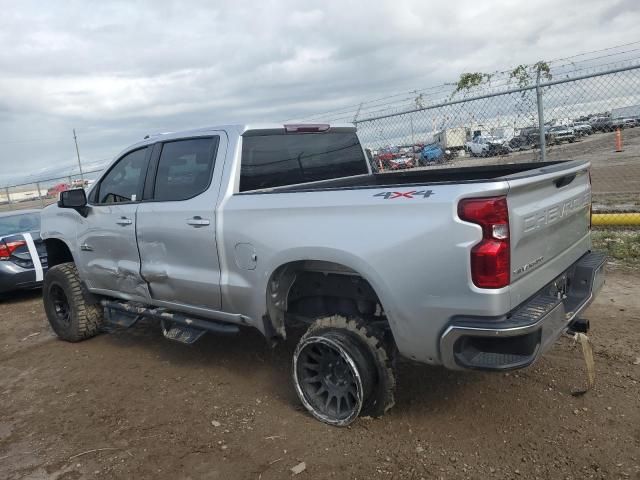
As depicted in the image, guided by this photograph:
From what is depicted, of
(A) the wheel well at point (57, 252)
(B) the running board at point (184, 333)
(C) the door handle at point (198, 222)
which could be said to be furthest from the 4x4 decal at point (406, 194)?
(A) the wheel well at point (57, 252)

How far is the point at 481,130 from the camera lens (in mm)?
8586

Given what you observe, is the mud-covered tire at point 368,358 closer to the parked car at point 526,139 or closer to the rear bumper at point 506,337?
the rear bumper at point 506,337

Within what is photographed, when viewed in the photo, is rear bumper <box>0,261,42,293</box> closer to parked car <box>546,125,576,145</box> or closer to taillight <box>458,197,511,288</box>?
taillight <box>458,197,511,288</box>

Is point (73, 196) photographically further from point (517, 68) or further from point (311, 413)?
point (517, 68)

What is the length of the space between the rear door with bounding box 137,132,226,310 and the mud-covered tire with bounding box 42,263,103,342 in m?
1.36

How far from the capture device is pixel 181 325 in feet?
14.9

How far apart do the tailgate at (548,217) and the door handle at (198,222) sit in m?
2.10

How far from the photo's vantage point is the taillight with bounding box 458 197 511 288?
2.71m

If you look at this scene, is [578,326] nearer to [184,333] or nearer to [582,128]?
[184,333]

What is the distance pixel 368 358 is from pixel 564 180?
160 cm

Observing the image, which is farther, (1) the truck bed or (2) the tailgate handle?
(1) the truck bed

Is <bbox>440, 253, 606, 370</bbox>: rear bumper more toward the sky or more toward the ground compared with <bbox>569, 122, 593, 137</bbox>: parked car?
more toward the ground

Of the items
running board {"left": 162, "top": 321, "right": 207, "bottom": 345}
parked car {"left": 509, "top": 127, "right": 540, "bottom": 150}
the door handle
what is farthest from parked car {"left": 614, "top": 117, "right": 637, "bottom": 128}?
running board {"left": 162, "top": 321, "right": 207, "bottom": 345}

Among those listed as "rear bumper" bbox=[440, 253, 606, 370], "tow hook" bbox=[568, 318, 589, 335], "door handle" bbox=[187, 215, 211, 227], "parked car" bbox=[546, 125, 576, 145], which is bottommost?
"tow hook" bbox=[568, 318, 589, 335]
